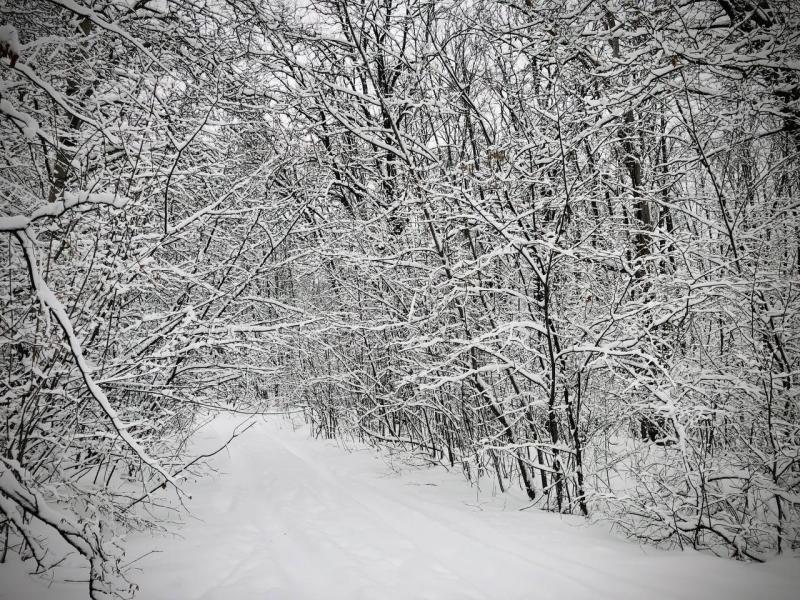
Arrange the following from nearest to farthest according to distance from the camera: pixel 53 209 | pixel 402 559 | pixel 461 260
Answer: pixel 53 209 < pixel 402 559 < pixel 461 260

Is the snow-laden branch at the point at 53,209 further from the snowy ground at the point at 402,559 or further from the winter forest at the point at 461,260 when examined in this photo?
the snowy ground at the point at 402,559

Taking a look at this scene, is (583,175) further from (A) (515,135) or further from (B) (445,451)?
(B) (445,451)

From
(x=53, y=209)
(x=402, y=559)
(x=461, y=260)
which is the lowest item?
(x=402, y=559)

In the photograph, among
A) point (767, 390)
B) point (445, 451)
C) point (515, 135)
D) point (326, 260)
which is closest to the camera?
point (767, 390)

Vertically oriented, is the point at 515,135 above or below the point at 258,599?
above

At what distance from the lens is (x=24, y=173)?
4012 millimetres

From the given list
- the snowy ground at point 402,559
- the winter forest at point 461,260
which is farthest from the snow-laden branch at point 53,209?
the snowy ground at point 402,559

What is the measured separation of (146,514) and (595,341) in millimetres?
4746

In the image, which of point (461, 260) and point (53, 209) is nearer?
point (53, 209)

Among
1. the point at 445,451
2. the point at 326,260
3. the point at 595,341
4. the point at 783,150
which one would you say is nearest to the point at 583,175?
the point at 783,150

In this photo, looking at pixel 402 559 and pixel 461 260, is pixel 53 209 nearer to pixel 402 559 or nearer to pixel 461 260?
pixel 402 559

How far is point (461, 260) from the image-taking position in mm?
4613

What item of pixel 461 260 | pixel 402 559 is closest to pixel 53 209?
pixel 402 559

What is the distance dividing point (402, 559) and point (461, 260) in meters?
2.95
